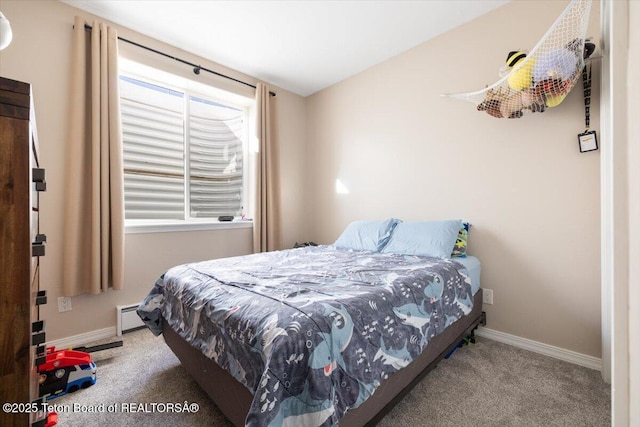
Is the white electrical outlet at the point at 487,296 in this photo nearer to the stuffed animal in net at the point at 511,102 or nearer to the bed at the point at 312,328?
the bed at the point at 312,328

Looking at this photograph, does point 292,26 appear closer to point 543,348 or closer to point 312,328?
point 312,328

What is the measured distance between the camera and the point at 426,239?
2260mm

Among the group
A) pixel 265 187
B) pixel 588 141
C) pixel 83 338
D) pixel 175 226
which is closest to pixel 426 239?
pixel 588 141

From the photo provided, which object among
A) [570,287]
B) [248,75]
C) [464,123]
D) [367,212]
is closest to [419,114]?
[464,123]

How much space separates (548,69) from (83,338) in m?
3.82

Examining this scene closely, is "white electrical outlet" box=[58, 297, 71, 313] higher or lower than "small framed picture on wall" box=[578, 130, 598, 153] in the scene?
lower

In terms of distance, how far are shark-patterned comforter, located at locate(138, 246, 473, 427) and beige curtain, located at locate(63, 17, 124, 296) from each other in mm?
802

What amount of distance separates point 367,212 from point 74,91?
2823 millimetres

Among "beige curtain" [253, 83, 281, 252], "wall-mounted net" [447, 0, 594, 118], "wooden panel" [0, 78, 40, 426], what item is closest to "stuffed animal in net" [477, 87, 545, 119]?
"wall-mounted net" [447, 0, 594, 118]

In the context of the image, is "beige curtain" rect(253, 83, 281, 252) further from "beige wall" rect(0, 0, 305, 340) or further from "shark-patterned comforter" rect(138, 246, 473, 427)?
"shark-patterned comforter" rect(138, 246, 473, 427)

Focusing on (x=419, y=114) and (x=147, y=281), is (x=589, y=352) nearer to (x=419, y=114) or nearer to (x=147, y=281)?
(x=419, y=114)

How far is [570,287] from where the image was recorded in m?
1.92

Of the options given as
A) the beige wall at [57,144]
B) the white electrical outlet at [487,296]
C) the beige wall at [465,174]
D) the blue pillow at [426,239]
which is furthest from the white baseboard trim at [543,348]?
the beige wall at [57,144]

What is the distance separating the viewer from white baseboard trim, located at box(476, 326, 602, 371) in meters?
1.82
